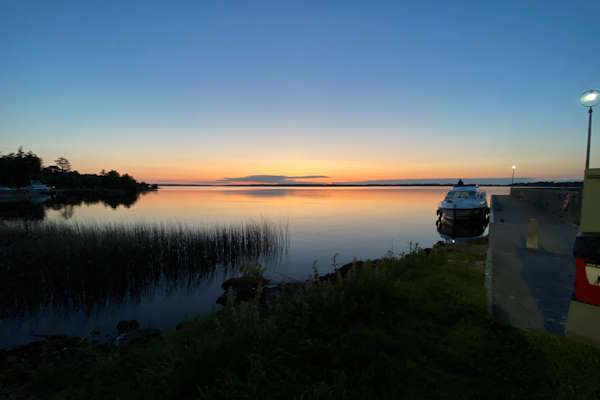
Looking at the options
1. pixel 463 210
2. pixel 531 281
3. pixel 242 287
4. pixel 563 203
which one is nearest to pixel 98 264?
pixel 242 287

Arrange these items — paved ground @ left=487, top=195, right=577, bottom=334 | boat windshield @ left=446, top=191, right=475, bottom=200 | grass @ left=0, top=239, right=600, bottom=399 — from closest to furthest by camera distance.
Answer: grass @ left=0, top=239, right=600, bottom=399, paved ground @ left=487, top=195, right=577, bottom=334, boat windshield @ left=446, top=191, right=475, bottom=200

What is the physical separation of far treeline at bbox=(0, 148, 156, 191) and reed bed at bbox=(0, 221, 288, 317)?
77.4 metres

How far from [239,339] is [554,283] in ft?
23.7

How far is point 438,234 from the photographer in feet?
87.5

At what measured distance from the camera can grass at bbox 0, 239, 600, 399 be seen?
3.21m

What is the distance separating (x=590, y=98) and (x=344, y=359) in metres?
11.9

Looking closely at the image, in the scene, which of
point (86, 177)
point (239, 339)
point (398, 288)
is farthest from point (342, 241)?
point (86, 177)

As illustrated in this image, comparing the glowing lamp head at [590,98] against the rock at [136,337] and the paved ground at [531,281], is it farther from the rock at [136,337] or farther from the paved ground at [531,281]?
the rock at [136,337]

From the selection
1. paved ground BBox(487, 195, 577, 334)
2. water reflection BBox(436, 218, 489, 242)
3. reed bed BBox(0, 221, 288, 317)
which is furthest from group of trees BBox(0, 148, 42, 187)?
paved ground BBox(487, 195, 577, 334)

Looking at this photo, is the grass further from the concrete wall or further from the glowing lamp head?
the concrete wall

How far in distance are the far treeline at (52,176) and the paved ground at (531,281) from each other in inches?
3897

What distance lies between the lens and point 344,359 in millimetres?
3732

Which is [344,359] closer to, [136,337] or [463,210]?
[136,337]

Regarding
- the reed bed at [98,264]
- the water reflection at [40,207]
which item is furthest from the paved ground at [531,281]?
the water reflection at [40,207]
